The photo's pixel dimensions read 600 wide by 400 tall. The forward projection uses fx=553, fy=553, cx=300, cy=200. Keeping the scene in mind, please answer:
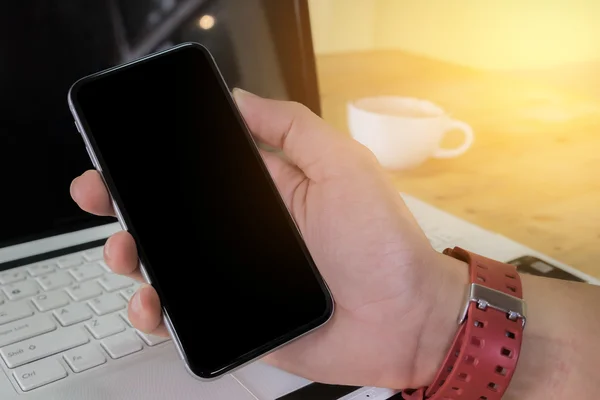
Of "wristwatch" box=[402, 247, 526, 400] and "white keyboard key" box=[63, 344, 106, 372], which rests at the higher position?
"white keyboard key" box=[63, 344, 106, 372]

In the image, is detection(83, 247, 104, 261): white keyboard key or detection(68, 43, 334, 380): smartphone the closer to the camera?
detection(68, 43, 334, 380): smartphone

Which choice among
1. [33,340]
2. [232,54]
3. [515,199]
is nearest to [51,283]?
[33,340]

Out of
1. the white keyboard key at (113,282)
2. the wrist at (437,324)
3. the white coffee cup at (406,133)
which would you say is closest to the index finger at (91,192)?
the white keyboard key at (113,282)

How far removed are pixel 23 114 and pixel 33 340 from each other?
206mm

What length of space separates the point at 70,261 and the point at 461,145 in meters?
0.41

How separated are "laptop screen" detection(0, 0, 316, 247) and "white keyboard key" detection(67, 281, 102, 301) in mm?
98

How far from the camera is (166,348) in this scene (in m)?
0.36

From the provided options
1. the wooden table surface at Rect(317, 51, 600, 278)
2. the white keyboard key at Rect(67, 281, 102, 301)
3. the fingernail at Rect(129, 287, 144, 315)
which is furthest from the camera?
the wooden table surface at Rect(317, 51, 600, 278)

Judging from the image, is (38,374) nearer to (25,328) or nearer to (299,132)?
(25,328)

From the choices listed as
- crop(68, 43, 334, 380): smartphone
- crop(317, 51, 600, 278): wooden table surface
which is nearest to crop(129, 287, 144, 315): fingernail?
crop(68, 43, 334, 380): smartphone

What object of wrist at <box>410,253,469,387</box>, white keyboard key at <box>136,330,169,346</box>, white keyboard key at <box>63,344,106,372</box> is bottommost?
wrist at <box>410,253,469,387</box>

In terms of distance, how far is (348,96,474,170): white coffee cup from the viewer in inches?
23.0

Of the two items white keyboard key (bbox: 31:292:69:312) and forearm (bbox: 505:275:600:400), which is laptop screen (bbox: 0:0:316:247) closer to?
white keyboard key (bbox: 31:292:69:312)

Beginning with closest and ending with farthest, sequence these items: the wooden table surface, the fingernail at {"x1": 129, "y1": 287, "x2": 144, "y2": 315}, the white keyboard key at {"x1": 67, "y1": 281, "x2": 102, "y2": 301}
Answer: the fingernail at {"x1": 129, "y1": 287, "x2": 144, "y2": 315}
the white keyboard key at {"x1": 67, "y1": 281, "x2": 102, "y2": 301}
the wooden table surface
